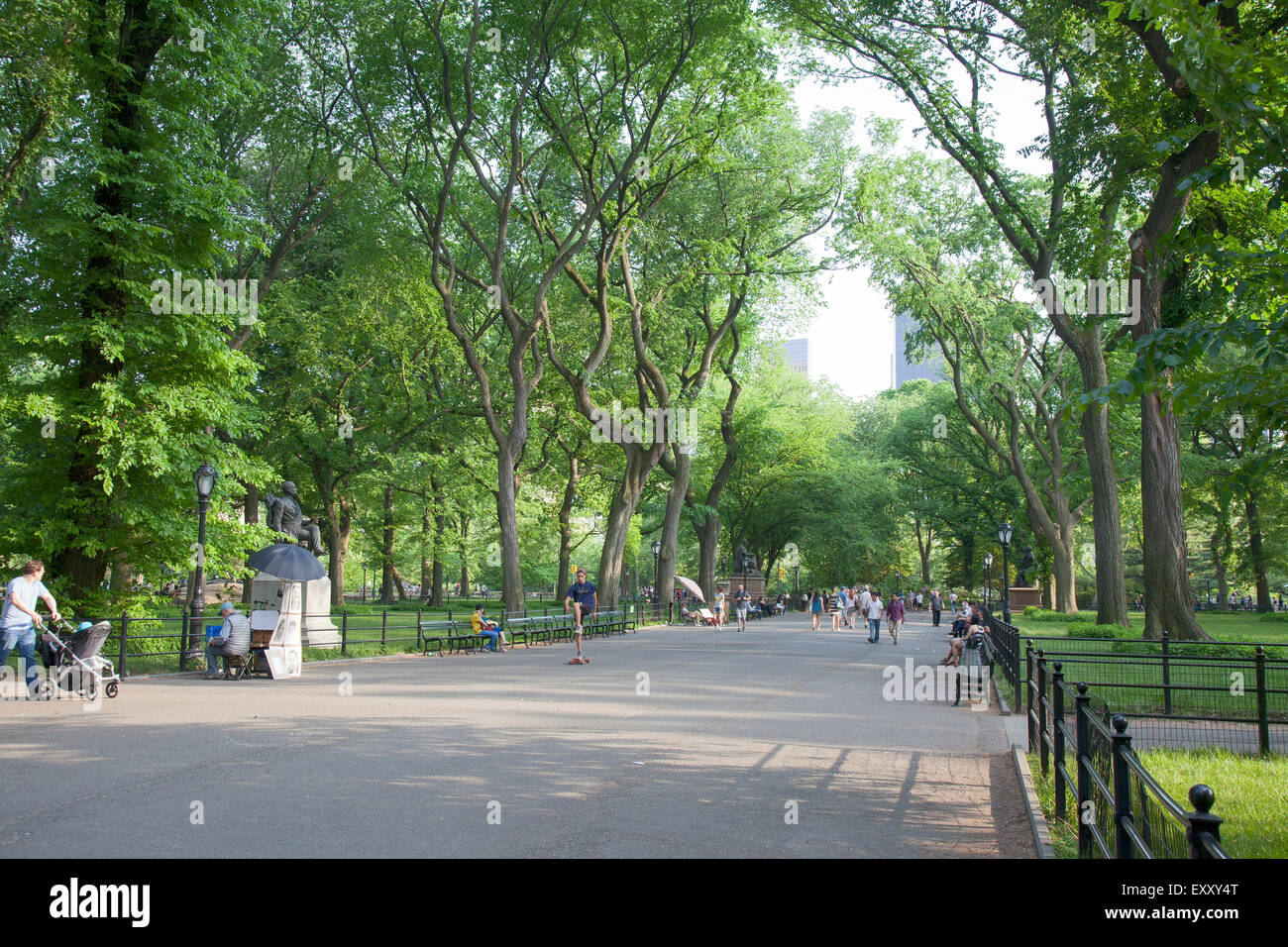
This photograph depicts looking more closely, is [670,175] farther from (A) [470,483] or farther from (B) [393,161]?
(A) [470,483]

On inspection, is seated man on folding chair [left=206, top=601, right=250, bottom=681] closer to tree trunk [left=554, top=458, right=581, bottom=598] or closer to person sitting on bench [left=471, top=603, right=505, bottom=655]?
person sitting on bench [left=471, top=603, right=505, bottom=655]

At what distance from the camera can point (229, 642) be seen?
16656mm

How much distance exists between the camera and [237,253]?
3031cm

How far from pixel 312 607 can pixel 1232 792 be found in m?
20.1

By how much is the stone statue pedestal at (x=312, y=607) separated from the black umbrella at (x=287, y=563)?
1.90m

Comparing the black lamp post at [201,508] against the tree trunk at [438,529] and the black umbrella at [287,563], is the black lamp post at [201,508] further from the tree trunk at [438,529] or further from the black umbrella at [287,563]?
the tree trunk at [438,529]

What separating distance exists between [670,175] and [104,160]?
1853 cm

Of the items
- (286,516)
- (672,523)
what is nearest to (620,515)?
(672,523)

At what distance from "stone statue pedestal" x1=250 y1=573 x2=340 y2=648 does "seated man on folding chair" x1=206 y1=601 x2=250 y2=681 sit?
4.10m

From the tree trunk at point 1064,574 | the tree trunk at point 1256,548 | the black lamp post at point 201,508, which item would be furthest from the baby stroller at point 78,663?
the tree trunk at point 1256,548

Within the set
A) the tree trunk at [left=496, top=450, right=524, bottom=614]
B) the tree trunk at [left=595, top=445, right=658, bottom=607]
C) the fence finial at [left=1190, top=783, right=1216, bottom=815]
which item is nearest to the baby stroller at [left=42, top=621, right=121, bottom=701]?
the fence finial at [left=1190, top=783, right=1216, bottom=815]

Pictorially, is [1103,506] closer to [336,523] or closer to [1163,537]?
[1163,537]

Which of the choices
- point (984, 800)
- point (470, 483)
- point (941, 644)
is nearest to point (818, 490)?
point (470, 483)

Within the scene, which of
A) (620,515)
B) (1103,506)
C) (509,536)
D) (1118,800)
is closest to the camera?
(1118,800)
